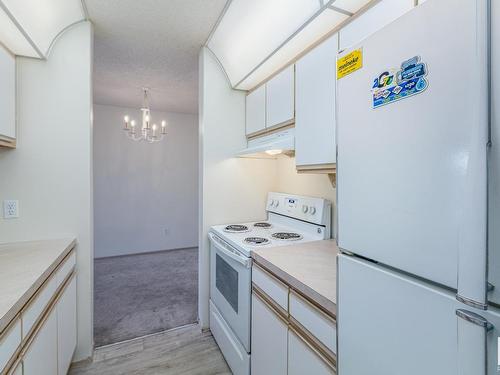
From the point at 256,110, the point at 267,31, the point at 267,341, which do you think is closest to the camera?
the point at 267,341

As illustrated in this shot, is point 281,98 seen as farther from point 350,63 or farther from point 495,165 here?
point 495,165

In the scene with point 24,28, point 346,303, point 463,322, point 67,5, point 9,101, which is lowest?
point 346,303

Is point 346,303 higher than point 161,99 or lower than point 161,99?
lower

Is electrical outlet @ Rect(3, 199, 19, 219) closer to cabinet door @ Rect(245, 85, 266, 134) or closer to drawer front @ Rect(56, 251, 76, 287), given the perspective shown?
drawer front @ Rect(56, 251, 76, 287)

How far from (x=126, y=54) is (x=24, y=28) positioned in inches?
41.0

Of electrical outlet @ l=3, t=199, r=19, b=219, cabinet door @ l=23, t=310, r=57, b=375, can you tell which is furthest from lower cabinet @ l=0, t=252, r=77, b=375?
electrical outlet @ l=3, t=199, r=19, b=219

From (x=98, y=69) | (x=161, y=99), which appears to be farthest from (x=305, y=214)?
(x=161, y=99)

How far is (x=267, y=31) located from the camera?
5.86 feet

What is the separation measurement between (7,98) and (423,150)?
2.22 meters

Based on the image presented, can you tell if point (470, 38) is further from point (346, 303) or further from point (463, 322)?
point (346, 303)

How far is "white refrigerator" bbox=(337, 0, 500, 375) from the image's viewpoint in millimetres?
460

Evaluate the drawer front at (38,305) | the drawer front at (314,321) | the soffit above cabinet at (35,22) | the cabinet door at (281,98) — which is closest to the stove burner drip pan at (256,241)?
the drawer front at (314,321)

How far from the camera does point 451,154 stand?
0.52 meters

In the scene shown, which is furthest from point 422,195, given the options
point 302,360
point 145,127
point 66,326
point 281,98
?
point 145,127
